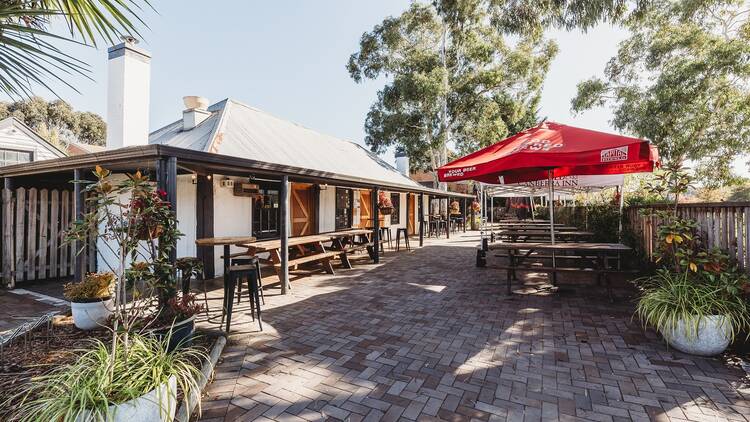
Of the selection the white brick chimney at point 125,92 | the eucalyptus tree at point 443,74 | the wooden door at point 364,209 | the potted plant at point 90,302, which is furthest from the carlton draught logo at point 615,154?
the eucalyptus tree at point 443,74

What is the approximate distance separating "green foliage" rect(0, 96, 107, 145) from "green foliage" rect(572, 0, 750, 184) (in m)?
38.0

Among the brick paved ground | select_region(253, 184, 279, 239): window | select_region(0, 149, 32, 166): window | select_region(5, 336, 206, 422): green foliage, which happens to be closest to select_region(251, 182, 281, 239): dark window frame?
select_region(253, 184, 279, 239): window

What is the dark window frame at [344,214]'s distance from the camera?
10719mm

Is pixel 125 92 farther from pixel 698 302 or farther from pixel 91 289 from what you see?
pixel 698 302

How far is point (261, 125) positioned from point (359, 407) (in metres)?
8.65

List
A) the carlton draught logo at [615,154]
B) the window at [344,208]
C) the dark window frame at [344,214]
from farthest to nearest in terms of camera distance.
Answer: the window at [344,208], the dark window frame at [344,214], the carlton draught logo at [615,154]

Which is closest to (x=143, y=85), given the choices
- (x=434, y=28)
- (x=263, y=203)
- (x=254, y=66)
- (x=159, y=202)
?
(x=263, y=203)

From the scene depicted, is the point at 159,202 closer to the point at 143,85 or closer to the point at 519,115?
the point at 143,85

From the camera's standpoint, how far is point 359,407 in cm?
247

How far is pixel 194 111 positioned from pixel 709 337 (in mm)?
10336

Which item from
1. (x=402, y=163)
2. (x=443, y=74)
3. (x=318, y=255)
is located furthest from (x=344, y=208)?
(x=443, y=74)

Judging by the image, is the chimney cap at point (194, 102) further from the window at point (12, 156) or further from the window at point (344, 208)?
the window at point (12, 156)

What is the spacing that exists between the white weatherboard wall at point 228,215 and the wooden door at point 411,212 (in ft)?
31.1

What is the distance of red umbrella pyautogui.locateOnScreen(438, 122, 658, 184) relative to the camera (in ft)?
13.1
